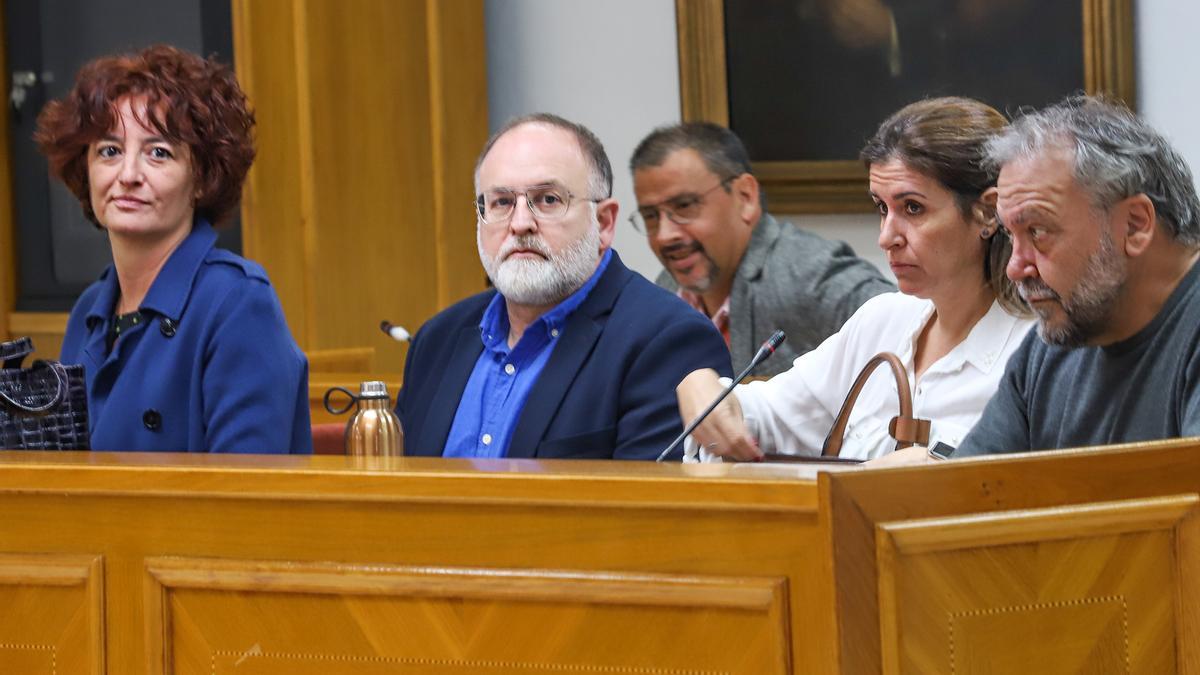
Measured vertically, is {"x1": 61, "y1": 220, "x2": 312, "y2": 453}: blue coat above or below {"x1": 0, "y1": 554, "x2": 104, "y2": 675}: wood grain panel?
above

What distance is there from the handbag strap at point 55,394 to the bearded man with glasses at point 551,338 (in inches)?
25.3

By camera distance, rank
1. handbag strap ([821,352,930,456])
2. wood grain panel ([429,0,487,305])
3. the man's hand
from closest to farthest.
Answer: the man's hand → handbag strap ([821,352,930,456]) → wood grain panel ([429,0,487,305])

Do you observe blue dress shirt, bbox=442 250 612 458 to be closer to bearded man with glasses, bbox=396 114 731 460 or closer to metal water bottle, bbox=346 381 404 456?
bearded man with glasses, bbox=396 114 731 460

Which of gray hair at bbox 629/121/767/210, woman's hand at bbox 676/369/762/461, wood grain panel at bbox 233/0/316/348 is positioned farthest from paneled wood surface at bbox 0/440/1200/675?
wood grain panel at bbox 233/0/316/348

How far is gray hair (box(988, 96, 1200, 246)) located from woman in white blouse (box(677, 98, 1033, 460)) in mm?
410

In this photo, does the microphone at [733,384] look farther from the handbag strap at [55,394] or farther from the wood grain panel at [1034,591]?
the handbag strap at [55,394]

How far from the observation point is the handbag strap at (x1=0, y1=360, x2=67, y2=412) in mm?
2456

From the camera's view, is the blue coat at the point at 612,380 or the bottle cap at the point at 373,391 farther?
the blue coat at the point at 612,380

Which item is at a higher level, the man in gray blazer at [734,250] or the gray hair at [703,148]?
the gray hair at [703,148]

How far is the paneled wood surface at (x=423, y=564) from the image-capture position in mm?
1662

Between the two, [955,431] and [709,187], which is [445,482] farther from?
[709,187]

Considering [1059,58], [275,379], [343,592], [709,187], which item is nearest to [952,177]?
[275,379]

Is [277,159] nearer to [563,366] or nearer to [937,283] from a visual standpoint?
[563,366]

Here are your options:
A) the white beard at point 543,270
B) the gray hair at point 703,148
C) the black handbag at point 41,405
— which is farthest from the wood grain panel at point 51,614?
the gray hair at point 703,148
